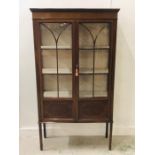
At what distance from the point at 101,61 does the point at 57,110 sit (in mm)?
722

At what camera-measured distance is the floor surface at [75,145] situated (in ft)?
8.44

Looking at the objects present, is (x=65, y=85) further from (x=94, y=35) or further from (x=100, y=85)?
(x=94, y=35)

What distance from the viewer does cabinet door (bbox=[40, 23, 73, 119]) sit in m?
2.45

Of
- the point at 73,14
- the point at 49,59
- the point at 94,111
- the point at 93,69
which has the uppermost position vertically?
the point at 73,14

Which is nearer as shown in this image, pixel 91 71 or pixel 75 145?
pixel 91 71

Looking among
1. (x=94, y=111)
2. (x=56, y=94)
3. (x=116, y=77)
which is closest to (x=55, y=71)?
(x=56, y=94)

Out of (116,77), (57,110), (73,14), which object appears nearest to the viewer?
(73,14)

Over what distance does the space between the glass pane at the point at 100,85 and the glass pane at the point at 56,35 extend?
485 millimetres

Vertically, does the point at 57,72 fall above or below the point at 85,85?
above

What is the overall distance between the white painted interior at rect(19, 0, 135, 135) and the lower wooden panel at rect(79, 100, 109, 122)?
444 millimetres

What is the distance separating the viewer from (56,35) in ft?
8.05

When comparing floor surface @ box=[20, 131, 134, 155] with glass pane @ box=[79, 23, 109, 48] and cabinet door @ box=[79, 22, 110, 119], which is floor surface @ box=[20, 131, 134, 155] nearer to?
cabinet door @ box=[79, 22, 110, 119]

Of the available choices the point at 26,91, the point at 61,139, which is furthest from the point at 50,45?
the point at 61,139
